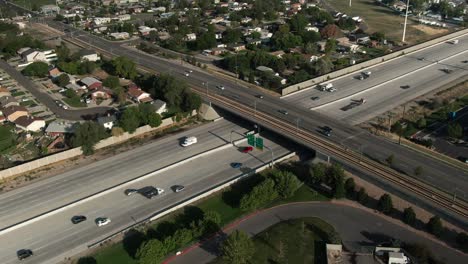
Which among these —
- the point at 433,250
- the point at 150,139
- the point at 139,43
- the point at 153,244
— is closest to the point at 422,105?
the point at 433,250

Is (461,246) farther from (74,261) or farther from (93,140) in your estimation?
(93,140)

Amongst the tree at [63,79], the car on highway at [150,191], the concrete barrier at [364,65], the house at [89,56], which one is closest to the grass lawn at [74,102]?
the tree at [63,79]

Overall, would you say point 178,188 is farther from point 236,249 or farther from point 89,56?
point 89,56

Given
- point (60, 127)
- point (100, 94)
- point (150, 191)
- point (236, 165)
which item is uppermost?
point (100, 94)

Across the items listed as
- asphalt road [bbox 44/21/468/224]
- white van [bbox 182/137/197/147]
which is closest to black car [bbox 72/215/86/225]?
white van [bbox 182/137/197/147]

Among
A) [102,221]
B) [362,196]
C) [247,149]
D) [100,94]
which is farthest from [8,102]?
[362,196]

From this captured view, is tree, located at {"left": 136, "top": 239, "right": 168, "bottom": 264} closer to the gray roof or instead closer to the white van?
the white van
